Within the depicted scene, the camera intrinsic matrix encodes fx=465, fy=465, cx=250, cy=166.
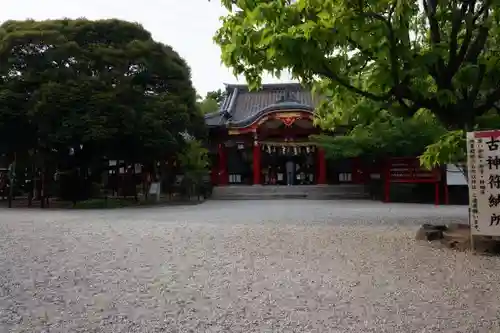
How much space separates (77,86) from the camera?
15352mm

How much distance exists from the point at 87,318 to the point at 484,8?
6815 millimetres

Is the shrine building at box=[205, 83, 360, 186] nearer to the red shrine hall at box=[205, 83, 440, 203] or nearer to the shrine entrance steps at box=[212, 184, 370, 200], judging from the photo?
the red shrine hall at box=[205, 83, 440, 203]

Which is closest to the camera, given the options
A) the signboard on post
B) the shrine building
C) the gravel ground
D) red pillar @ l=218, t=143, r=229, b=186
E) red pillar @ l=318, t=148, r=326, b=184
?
the gravel ground

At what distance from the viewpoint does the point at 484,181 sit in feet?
22.1

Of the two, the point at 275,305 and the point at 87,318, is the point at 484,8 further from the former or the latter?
the point at 87,318

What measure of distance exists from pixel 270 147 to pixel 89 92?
38.7 ft

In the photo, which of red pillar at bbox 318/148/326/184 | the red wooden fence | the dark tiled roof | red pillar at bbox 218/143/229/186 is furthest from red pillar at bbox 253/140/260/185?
the red wooden fence

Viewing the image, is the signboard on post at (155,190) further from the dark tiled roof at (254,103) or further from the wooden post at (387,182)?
the wooden post at (387,182)

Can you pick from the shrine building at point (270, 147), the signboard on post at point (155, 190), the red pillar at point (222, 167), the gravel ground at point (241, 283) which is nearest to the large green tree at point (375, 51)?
the gravel ground at point (241, 283)

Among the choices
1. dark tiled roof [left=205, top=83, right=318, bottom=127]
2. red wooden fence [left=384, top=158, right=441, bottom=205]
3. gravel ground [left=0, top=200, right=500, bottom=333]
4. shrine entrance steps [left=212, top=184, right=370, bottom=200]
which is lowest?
gravel ground [left=0, top=200, right=500, bottom=333]

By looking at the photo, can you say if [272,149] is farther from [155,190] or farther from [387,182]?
[155,190]

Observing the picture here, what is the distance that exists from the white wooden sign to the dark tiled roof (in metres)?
16.7

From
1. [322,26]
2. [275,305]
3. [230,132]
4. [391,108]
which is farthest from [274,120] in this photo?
[275,305]

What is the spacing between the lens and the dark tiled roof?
79.3 ft
